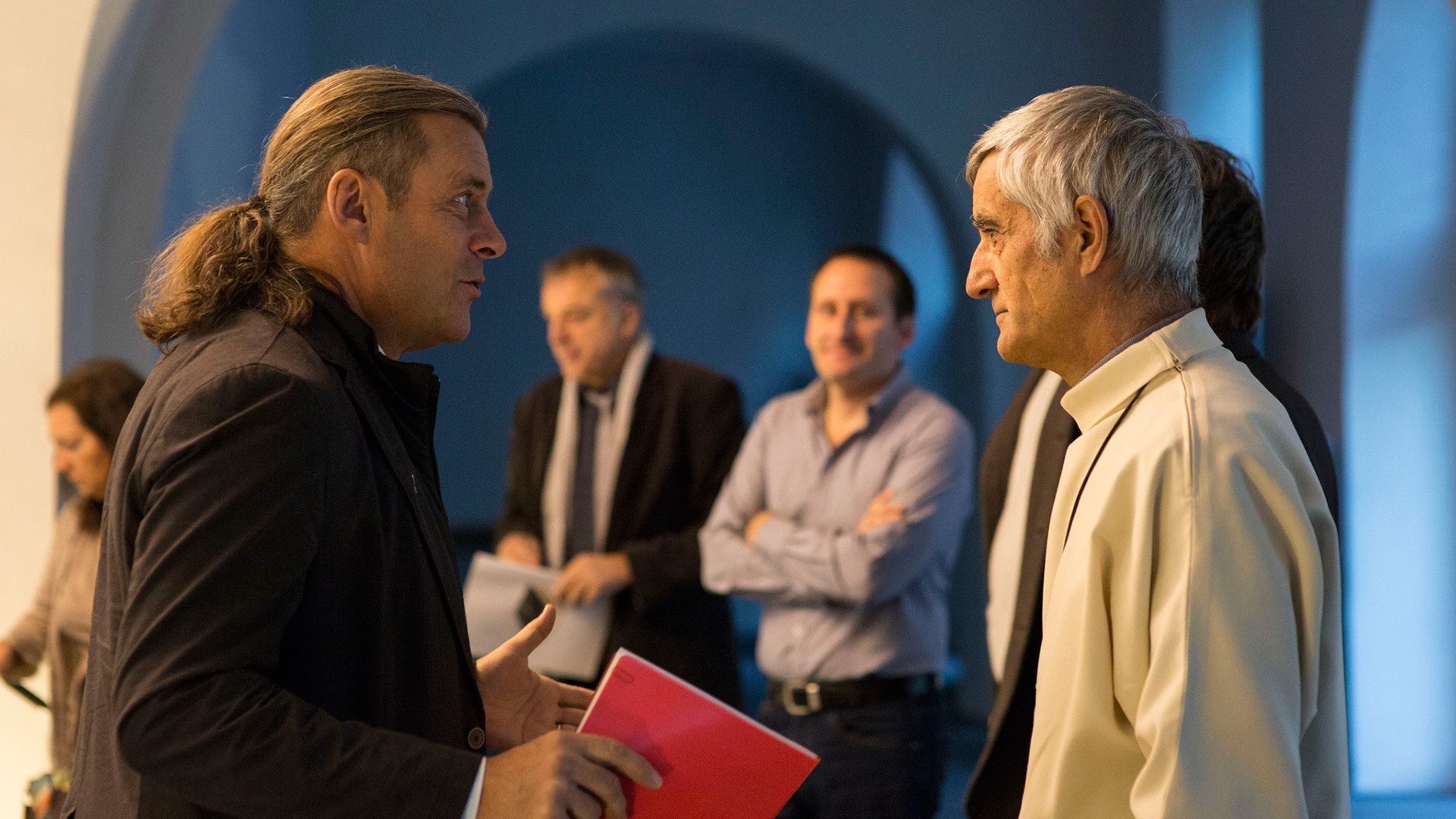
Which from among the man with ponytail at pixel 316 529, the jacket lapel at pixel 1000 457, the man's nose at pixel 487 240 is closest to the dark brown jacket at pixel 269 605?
the man with ponytail at pixel 316 529

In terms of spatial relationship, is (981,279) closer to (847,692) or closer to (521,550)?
(847,692)

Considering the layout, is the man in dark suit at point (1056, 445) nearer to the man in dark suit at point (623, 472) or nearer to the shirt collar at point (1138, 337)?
the shirt collar at point (1138, 337)

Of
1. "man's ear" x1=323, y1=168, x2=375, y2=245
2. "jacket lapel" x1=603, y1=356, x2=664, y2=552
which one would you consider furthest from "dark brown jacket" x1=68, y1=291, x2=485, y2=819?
"jacket lapel" x1=603, y1=356, x2=664, y2=552

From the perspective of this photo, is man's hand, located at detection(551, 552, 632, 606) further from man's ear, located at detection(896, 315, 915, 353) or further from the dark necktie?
man's ear, located at detection(896, 315, 915, 353)

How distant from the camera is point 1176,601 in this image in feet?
3.94

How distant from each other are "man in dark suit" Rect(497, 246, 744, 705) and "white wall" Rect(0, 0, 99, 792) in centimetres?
136

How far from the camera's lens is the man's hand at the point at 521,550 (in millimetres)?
3496

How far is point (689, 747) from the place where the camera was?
142cm

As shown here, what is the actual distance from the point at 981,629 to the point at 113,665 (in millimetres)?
4754

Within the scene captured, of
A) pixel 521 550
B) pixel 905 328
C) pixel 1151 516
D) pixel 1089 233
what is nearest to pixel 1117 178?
pixel 1089 233

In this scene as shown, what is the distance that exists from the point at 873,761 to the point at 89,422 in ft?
6.96

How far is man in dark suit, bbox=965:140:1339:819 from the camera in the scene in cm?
186

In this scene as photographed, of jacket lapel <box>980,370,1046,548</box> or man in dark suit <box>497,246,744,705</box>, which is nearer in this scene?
jacket lapel <box>980,370,1046,548</box>

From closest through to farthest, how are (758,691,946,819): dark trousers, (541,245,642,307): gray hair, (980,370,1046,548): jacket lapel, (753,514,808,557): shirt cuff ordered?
(980,370,1046,548): jacket lapel, (758,691,946,819): dark trousers, (753,514,808,557): shirt cuff, (541,245,642,307): gray hair
